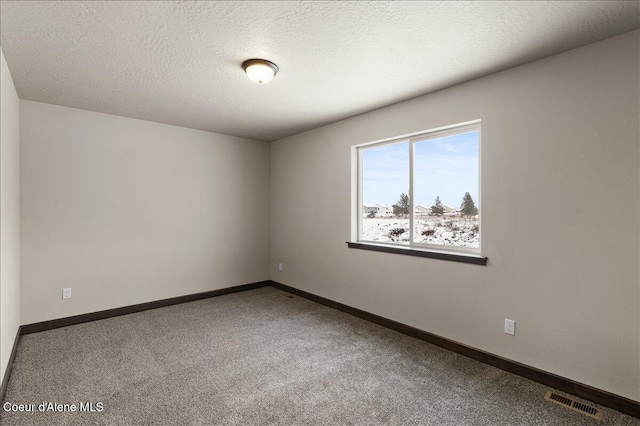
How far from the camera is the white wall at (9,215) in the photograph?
2.42m

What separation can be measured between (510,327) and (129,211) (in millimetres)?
4316

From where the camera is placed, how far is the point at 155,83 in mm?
2984

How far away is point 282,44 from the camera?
2285 millimetres

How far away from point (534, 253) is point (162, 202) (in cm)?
424

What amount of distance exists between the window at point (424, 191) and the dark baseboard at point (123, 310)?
7.48ft

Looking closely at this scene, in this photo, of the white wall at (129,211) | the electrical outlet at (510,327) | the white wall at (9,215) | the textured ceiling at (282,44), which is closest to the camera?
the textured ceiling at (282,44)

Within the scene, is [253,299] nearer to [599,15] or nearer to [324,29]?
[324,29]

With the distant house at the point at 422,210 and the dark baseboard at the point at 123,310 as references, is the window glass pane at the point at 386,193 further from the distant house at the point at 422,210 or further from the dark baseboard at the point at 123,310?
the dark baseboard at the point at 123,310

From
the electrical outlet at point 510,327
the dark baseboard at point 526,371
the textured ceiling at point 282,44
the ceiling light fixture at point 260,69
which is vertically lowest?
the dark baseboard at point 526,371

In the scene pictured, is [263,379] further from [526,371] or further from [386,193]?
[386,193]

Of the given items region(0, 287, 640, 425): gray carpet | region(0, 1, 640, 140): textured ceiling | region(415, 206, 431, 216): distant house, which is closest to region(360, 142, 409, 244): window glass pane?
region(415, 206, 431, 216): distant house

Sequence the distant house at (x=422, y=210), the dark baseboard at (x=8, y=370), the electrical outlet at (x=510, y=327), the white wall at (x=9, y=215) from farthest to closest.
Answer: the distant house at (x=422, y=210) → the electrical outlet at (x=510, y=327) → the white wall at (x=9, y=215) → the dark baseboard at (x=8, y=370)

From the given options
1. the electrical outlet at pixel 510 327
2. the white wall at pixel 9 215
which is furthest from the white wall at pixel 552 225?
the white wall at pixel 9 215

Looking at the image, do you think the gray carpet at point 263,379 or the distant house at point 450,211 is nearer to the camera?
the gray carpet at point 263,379
